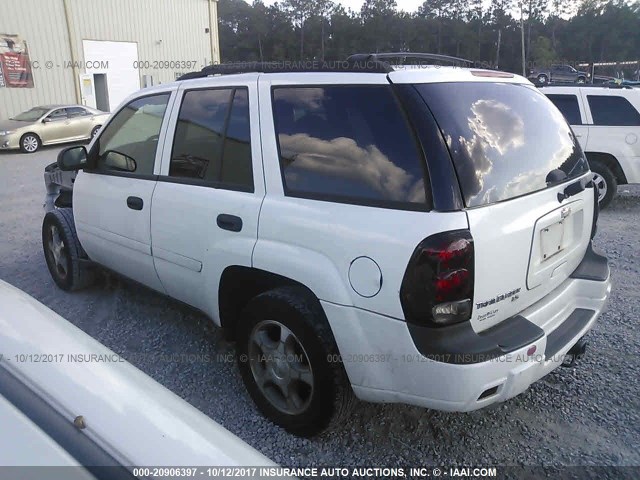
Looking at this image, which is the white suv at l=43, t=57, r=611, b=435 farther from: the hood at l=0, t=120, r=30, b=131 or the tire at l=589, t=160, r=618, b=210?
the hood at l=0, t=120, r=30, b=131

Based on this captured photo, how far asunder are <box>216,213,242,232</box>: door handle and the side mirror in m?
1.75

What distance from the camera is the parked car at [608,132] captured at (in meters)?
7.56

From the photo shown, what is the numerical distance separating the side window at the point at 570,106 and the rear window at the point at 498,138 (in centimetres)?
566

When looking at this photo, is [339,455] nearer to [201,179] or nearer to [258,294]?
[258,294]

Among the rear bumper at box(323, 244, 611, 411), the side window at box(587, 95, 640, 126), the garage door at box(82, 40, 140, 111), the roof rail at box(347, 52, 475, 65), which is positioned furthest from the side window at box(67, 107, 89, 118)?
the rear bumper at box(323, 244, 611, 411)

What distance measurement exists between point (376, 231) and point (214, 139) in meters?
1.32

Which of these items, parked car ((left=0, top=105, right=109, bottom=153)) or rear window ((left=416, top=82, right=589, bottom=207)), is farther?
parked car ((left=0, top=105, right=109, bottom=153))

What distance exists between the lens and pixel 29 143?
15.3 metres

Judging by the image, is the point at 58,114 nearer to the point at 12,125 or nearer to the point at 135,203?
the point at 12,125

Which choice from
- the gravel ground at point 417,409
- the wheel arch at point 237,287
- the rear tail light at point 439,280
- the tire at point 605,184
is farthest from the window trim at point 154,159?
the tire at point 605,184

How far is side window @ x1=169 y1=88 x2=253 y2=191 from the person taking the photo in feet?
9.20

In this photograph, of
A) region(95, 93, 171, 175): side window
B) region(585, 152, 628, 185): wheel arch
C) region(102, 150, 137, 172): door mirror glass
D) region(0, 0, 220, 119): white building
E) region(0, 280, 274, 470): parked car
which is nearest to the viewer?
region(0, 280, 274, 470): parked car

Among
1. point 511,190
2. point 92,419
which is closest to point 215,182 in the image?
point 511,190

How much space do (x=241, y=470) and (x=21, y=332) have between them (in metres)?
1.04
